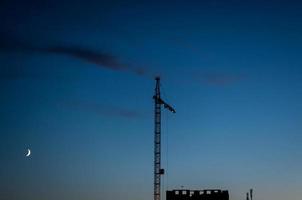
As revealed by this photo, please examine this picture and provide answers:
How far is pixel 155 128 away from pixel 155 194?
16309 mm

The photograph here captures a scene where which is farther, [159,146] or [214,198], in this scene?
[159,146]

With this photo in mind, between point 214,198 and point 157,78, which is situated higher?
point 157,78

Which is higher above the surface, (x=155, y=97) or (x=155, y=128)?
(x=155, y=97)

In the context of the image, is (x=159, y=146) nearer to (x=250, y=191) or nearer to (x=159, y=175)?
(x=159, y=175)

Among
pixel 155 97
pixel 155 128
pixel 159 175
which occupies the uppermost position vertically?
pixel 155 97

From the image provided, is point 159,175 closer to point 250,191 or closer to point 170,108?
point 170,108

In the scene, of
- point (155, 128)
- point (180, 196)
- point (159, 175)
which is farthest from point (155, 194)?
point (180, 196)

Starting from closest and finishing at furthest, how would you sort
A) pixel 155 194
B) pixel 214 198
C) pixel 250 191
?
1. pixel 214 198
2. pixel 250 191
3. pixel 155 194

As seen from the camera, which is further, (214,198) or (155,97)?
(155,97)

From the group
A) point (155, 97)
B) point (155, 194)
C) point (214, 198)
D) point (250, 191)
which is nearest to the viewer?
point (214, 198)

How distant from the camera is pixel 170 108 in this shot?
13450 cm

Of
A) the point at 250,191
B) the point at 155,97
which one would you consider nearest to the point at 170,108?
the point at 155,97

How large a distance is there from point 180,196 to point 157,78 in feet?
154

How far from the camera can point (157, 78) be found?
128m
